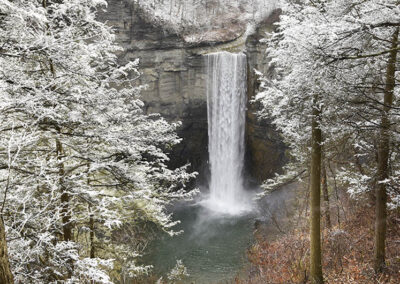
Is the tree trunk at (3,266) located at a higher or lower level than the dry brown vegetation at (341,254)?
higher

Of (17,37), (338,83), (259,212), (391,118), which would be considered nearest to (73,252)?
(17,37)

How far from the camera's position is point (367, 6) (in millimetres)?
4621

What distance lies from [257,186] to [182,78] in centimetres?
1040

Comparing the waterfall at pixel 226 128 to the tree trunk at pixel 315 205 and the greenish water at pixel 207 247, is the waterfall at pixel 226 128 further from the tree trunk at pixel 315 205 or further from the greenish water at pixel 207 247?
the tree trunk at pixel 315 205


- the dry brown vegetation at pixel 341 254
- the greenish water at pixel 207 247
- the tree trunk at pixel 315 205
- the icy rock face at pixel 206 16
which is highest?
the icy rock face at pixel 206 16

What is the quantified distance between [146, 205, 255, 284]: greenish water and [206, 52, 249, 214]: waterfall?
2079 millimetres

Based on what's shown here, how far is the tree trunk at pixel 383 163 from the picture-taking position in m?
5.33

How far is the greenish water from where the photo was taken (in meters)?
13.3

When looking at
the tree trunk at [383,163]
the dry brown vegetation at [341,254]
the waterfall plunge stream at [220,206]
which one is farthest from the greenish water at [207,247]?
the tree trunk at [383,163]

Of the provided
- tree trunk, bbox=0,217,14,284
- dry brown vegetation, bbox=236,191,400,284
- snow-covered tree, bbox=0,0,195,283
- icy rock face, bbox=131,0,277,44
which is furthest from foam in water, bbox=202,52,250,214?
tree trunk, bbox=0,217,14,284

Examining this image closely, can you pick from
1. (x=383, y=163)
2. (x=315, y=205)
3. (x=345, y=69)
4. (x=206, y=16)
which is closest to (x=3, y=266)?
(x=345, y=69)

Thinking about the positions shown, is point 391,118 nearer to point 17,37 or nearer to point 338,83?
point 338,83

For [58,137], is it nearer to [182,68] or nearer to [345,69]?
[345,69]

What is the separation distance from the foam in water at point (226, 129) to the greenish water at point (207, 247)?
2.04 metres
